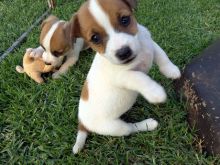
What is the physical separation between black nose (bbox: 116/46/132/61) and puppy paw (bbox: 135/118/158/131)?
1.02 m

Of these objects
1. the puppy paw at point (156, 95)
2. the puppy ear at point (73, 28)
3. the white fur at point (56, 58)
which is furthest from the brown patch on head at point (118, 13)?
the white fur at point (56, 58)

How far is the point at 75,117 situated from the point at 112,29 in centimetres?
147

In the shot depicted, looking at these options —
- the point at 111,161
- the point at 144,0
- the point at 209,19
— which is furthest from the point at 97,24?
the point at 144,0

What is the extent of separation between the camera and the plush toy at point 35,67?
4973 mm

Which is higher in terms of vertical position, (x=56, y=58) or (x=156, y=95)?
(x=156, y=95)

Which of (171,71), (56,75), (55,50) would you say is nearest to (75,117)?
(55,50)

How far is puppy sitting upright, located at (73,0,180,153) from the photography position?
10.2 ft

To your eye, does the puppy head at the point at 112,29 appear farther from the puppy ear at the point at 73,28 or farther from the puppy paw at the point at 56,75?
the puppy paw at the point at 56,75

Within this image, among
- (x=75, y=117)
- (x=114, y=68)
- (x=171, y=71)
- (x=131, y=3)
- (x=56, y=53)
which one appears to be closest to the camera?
(x=131, y=3)

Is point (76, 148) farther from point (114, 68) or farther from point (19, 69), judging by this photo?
point (19, 69)

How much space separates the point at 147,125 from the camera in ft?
13.0

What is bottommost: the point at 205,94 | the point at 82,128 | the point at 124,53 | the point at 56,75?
the point at 56,75

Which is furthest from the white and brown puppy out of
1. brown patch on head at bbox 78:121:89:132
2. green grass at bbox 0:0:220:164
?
brown patch on head at bbox 78:121:89:132

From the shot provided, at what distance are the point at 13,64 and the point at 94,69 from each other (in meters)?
2.02
